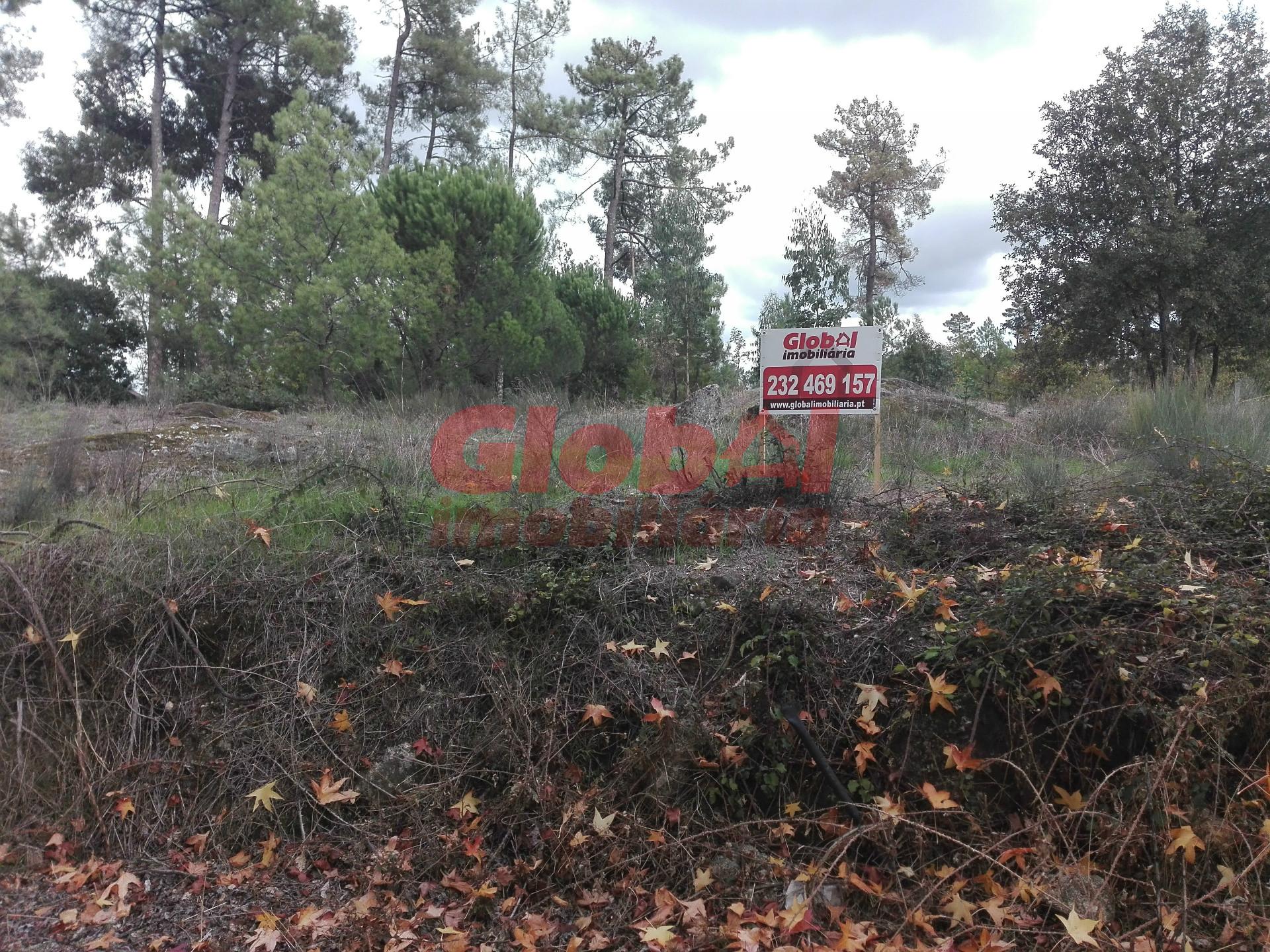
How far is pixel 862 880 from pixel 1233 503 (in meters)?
3.15

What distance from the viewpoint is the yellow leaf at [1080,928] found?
2.47 metres

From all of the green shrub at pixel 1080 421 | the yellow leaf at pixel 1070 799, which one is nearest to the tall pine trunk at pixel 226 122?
the green shrub at pixel 1080 421

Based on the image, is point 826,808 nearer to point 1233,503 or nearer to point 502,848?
point 502,848

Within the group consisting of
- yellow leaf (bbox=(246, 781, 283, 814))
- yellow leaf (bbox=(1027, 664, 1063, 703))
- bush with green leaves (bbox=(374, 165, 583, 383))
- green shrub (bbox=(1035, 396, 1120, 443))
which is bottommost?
yellow leaf (bbox=(246, 781, 283, 814))

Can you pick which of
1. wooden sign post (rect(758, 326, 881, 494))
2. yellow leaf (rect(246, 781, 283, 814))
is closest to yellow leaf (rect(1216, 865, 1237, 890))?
wooden sign post (rect(758, 326, 881, 494))

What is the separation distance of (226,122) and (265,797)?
71.6ft

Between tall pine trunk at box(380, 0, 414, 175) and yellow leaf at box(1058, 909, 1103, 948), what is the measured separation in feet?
76.0

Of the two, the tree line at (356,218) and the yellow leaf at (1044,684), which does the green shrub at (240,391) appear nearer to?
the tree line at (356,218)

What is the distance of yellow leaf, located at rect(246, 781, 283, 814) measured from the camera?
3520 millimetres

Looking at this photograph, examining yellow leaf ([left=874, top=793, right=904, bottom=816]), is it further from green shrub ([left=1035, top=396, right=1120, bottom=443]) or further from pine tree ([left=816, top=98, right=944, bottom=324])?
pine tree ([left=816, top=98, right=944, bottom=324])

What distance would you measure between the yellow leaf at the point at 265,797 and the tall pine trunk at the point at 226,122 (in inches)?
793

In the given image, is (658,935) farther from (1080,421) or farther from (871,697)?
(1080,421)

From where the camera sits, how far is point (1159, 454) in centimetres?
619

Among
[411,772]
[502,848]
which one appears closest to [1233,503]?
[502,848]
